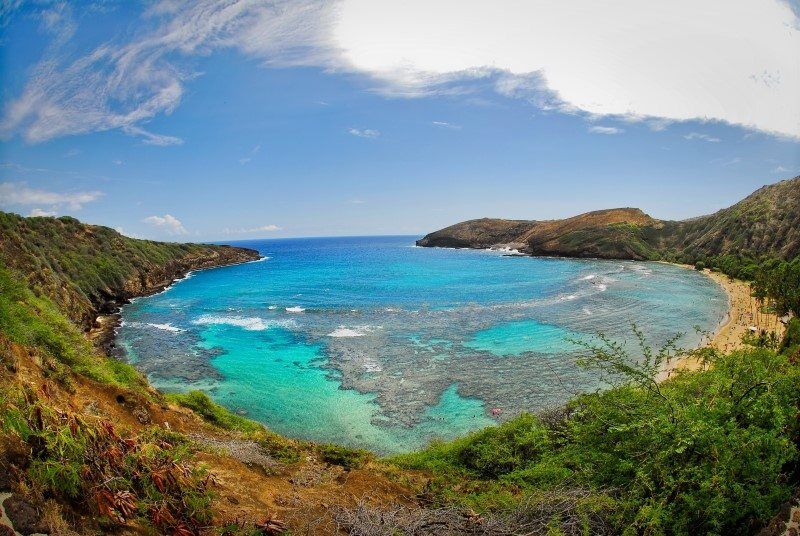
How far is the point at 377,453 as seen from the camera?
1973 cm

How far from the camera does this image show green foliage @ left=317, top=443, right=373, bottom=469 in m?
14.2

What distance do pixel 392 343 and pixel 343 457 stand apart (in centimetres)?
2178

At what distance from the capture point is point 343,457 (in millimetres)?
14891

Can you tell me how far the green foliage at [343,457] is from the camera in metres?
14.2

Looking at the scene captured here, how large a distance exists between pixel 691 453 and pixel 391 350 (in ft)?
92.2

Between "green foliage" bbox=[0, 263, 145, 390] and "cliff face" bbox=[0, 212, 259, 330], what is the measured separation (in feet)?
62.7

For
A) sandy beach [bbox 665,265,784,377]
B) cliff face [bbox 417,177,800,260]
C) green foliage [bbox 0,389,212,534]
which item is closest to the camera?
green foliage [bbox 0,389,212,534]

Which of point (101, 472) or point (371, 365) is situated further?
point (371, 365)

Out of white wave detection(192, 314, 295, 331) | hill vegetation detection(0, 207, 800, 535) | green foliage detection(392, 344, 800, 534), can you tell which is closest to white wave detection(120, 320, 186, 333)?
white wave detection(192, 314, 295, 331)

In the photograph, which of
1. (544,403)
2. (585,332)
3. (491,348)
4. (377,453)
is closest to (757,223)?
(585,332)

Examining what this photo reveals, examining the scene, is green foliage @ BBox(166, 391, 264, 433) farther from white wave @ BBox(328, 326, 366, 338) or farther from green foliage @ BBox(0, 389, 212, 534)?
white wave @ BBox(328, 326, 366, 338)

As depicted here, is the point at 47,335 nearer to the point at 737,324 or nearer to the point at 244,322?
the point at 244,322

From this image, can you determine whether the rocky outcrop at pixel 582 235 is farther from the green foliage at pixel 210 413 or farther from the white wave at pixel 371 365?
the green foliage at pixel 210 413

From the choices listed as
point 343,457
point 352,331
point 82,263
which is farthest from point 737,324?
point 82,263
